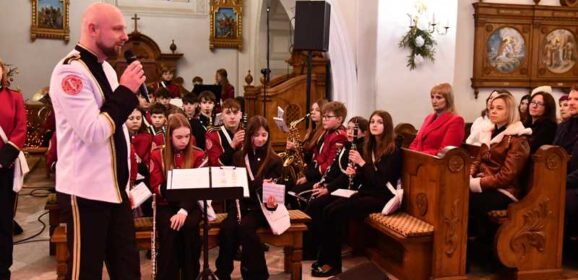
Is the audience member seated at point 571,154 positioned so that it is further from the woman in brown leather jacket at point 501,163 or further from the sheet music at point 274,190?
the sheet music at point 274,190

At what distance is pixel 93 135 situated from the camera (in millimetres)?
2322

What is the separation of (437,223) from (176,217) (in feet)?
5.96

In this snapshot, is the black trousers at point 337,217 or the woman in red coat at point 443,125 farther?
the woman in red coat at point 443,125

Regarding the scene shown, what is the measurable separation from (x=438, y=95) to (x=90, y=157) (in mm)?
3221

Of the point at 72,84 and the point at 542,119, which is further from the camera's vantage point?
the point at 542,119

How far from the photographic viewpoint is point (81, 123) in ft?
7.63

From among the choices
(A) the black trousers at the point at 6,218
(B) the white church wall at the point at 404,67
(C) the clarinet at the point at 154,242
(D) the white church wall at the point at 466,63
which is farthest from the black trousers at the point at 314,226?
(D) the white church wall at the point at 466,63

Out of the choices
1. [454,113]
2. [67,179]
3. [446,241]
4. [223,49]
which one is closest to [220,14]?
[223,49]

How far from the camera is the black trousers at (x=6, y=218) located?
153 inches

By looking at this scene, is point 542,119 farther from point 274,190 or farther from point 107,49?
point 107,49

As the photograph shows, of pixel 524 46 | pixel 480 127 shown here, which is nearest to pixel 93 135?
pixel 480 127

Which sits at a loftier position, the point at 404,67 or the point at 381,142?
the point at 404,67

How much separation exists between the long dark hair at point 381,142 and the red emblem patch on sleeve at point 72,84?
276 cm

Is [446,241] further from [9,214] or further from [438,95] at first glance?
[9,214]
